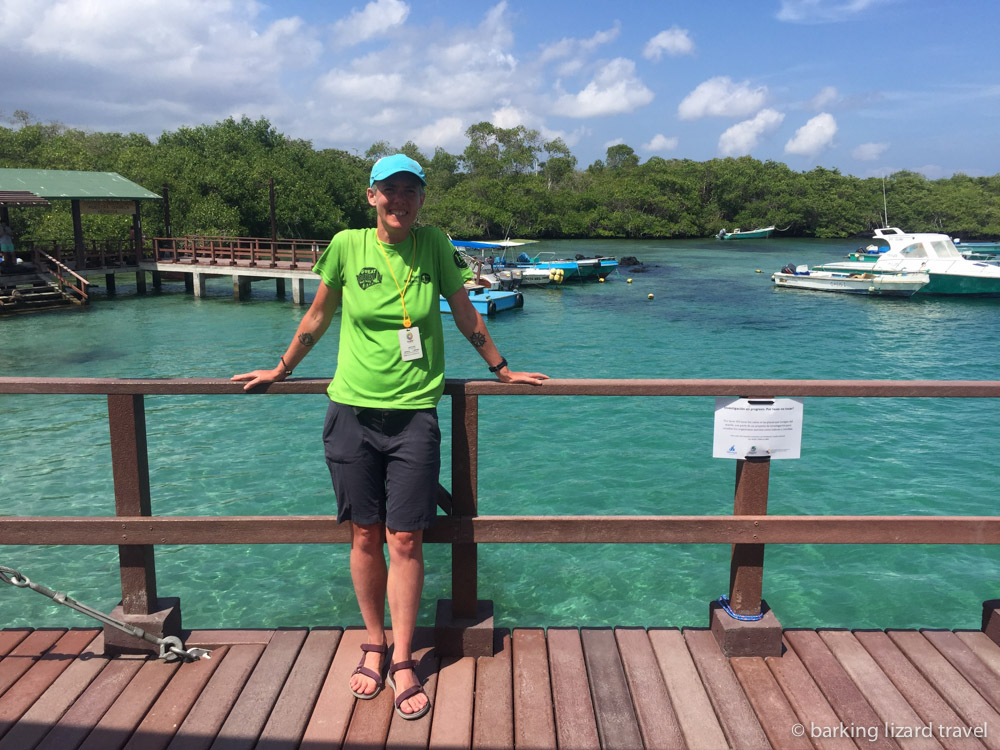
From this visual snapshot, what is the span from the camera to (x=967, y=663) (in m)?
3.22

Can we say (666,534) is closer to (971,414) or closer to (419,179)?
(419,179)

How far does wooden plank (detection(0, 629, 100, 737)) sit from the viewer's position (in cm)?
284

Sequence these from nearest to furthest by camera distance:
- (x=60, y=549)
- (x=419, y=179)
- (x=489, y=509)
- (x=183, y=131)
Result: (x=419, y=179) < (x=60, y=549) < (x=489, y=509) < (x=183, y=131)

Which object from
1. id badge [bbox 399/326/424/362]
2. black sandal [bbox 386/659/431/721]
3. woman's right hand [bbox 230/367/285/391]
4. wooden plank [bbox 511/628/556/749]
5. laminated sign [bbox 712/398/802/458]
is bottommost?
wooden plank [bbox 511/628/556/749]

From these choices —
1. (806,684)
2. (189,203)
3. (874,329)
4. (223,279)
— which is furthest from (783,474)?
(189,203)

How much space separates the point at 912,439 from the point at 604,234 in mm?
73708

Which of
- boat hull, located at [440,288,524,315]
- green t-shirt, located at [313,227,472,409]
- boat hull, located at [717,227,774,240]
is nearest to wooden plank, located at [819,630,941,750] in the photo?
green t-shirt, located at [313,227,472,409]

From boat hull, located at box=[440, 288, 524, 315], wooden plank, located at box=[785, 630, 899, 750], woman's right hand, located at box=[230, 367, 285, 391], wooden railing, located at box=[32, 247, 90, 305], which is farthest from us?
boat hull, located at box=[440, 288, 524, 315]

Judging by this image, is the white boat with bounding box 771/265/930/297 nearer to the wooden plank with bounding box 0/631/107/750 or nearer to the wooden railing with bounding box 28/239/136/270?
the wooden railing with bounding box 28/239/136/270

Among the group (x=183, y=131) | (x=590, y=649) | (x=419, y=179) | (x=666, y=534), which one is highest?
(x=183, y=131)

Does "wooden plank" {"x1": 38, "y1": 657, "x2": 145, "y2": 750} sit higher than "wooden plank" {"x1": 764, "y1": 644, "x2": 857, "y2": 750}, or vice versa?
"wooden plank" {"x1": 38, "y1": 657, "x2": 145, "y2": 750}

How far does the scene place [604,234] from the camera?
85625 mm

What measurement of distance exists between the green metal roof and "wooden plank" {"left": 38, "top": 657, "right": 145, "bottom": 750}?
30.1 metres

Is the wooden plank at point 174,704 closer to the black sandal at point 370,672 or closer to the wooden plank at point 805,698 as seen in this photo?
the black sandal at point 370,672
